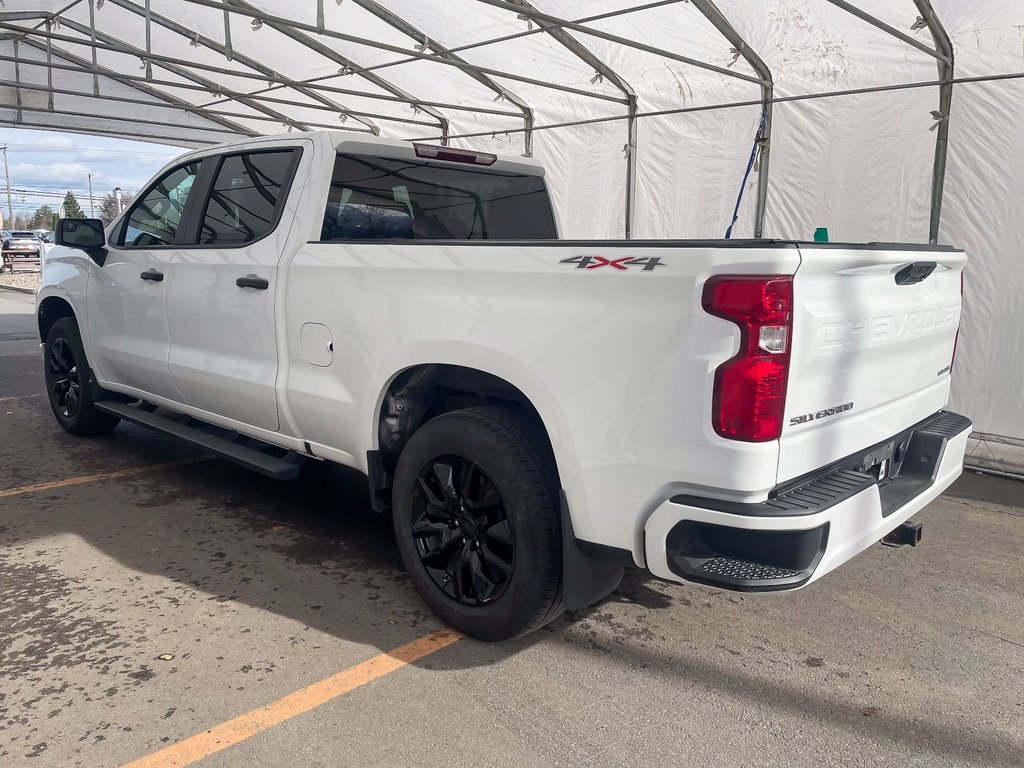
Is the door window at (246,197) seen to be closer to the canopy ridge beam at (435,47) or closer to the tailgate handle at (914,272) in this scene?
the tailgate handle at (914,272)

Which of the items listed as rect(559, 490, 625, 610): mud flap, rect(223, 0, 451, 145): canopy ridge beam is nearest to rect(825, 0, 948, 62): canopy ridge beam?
rect(559, 490, 625, 610): mud flap

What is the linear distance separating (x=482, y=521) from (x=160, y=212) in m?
3.02

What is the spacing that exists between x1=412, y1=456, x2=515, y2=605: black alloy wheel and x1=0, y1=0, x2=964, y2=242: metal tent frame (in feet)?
16.5

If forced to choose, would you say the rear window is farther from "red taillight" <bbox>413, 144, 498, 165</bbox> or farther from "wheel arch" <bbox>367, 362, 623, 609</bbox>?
"wheel arch" <bbox>367, 362, 623, 609</bbox>

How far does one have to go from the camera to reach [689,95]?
868 cm

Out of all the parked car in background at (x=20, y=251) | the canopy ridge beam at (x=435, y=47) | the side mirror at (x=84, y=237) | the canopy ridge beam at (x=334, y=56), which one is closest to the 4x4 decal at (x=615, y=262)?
the side mirror at (x=84, y=237)

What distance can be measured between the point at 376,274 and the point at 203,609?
151cm

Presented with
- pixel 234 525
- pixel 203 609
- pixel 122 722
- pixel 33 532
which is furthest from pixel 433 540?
pixel 33 532

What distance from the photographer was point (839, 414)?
8.30 feet

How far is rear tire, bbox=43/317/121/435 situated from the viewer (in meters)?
5.50

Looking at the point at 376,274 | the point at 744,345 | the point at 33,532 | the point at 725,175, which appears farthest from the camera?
the point at 725,175

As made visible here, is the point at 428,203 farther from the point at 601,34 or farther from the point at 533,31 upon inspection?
the point at 533,31

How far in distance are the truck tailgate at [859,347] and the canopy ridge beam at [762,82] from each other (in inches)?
190

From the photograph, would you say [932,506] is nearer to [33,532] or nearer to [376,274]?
[376,274]
